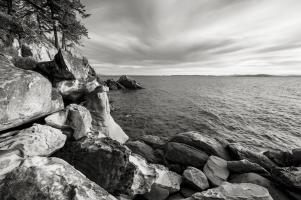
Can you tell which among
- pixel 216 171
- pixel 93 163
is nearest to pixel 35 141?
pixel 93 163

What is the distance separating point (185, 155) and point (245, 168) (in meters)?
3.75

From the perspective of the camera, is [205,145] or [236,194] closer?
[236,194]

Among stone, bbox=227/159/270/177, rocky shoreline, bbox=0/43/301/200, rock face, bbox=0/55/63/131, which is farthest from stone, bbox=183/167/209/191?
rock face, bbox=0/55/63/131

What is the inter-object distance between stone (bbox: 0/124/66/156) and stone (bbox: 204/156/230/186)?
8.80 metres

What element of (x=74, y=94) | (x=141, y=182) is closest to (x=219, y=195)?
(x=141, y=182)

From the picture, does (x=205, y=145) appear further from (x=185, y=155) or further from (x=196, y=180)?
(x=196, y=180)

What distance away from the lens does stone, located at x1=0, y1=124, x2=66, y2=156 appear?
21.9ft

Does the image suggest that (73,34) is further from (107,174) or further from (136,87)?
(136,87)

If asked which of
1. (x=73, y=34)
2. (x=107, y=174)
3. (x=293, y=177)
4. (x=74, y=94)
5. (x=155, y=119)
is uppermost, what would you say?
(x=73, y=34)

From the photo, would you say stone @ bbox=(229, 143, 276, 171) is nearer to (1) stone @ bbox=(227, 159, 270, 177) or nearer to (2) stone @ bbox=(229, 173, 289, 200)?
(1) stone @ bbox=(227, 159, 270, 177)

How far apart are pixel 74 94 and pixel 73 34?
25.5 ft

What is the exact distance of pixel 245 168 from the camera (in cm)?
959

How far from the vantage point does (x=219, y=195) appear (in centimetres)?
664

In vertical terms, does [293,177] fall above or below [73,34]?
below
